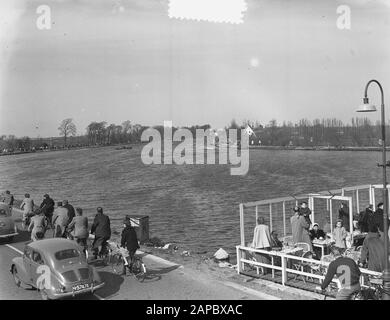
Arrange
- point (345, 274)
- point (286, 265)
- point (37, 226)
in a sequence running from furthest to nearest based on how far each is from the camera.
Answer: point (37, 226) → point (286, 265) → point (345, 274)

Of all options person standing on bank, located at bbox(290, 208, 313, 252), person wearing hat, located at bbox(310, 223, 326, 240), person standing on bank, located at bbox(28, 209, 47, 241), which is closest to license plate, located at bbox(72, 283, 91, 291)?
person standing on bank, located at bbox(28, 209, 47, 241)

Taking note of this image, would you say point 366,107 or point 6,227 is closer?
point 366,107

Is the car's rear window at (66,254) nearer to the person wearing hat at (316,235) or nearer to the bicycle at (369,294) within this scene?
the bicycle at (369,294)

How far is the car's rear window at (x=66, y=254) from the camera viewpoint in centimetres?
1100

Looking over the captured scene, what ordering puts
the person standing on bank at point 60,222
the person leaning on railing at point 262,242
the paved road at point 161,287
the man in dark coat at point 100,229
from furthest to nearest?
the person standing on bank at point 60,222
the man in dark coat at point 100,229
the person leaning on railing at point 262,242
the paved road at point 161,287

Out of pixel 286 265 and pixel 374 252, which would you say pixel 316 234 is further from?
pixel 374 252

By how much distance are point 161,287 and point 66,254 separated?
8.54 feet

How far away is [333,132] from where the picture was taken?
197500 mm

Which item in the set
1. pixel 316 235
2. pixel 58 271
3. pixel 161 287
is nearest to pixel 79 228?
pixel 58 271

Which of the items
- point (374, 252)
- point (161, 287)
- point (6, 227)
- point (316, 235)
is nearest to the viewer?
point (374, 252)

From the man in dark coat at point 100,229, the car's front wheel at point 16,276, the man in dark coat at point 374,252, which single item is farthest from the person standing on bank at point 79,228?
the man in dark coat at point 374,252

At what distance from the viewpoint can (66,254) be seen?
36.5 feet
